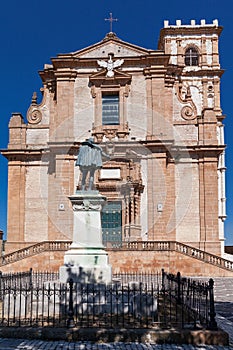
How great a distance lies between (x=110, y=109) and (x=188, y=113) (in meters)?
4.96

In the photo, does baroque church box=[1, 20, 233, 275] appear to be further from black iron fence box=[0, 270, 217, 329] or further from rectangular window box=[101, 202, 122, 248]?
black iron fence box=[0, 270, 217, 329]

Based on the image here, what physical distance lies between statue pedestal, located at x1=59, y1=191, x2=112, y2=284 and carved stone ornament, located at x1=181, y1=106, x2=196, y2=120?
1716 cm

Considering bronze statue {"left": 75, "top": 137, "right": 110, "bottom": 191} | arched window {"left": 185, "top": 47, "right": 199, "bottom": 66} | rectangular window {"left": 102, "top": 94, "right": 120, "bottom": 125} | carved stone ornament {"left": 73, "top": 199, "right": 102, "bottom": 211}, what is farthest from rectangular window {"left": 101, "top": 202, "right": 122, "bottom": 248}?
arched window {"left": 185, "top": 47, "right": 199, "bottom": 66}

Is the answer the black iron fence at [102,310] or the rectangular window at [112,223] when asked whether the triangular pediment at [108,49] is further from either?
the black iron fence at [102,310]

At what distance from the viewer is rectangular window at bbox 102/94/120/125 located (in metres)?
29.6

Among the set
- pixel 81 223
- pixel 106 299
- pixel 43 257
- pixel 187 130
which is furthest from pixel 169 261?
pixel 106 299

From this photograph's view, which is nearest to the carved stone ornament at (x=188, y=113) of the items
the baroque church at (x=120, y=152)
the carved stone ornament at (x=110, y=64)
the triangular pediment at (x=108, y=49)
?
the baroque church at (x=120, y=152)

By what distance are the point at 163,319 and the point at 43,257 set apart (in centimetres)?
1480

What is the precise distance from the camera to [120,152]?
28.5 m

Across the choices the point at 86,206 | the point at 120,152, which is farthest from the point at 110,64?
the point at 86,206

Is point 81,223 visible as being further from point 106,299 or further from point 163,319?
point 163,319

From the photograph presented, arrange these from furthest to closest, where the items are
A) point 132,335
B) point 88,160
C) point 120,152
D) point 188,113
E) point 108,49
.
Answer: point 108,49, point 188,113, point 120,152, point 88,160, point 132,335

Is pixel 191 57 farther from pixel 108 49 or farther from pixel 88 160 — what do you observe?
pixel 88 160

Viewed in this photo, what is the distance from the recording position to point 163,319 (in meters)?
10.4
